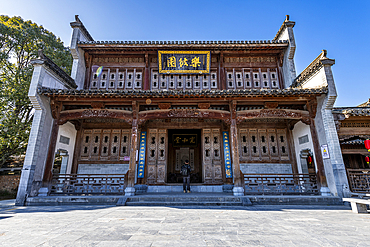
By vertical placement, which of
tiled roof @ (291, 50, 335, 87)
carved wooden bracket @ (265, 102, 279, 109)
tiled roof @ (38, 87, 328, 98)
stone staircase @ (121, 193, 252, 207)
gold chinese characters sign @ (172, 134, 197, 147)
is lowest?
stone staircase @ (121, 193, 252, 207)

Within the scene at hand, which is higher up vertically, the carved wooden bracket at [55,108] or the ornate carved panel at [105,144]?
the carved wooden bracket at [55,108]

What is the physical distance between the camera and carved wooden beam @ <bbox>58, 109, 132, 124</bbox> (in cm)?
905

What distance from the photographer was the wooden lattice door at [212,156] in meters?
10.5

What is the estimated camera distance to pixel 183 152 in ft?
47.2

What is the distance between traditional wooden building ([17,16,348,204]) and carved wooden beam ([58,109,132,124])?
47mm

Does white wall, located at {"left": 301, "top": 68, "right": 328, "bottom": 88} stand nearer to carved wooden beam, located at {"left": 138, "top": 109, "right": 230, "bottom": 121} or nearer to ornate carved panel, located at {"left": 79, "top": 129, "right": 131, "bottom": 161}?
carved wooden beam, located at {"left": 138, "top": 109, "right": 230, "bottom": 121}

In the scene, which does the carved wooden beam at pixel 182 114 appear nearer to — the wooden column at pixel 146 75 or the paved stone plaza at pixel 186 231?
the wooden column at pixel 146 75

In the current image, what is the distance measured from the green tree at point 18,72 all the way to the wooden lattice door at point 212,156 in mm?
10541

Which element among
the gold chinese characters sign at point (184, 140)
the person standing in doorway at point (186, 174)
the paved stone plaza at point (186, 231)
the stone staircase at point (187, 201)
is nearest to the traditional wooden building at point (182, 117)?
the gold chinese characters sign at point (184, 140)

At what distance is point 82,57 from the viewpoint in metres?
11.4

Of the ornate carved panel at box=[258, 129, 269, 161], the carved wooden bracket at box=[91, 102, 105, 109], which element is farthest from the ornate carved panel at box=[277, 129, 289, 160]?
the carved wooden bracket at box=[91, 102, 105, 109]

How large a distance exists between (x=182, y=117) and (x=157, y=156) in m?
3.01

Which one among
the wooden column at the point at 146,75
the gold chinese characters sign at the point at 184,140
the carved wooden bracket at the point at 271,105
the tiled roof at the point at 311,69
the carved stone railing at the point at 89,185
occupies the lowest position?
the carved stone railing at the point at 89,185

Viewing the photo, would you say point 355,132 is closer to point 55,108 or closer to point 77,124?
point 55,108
